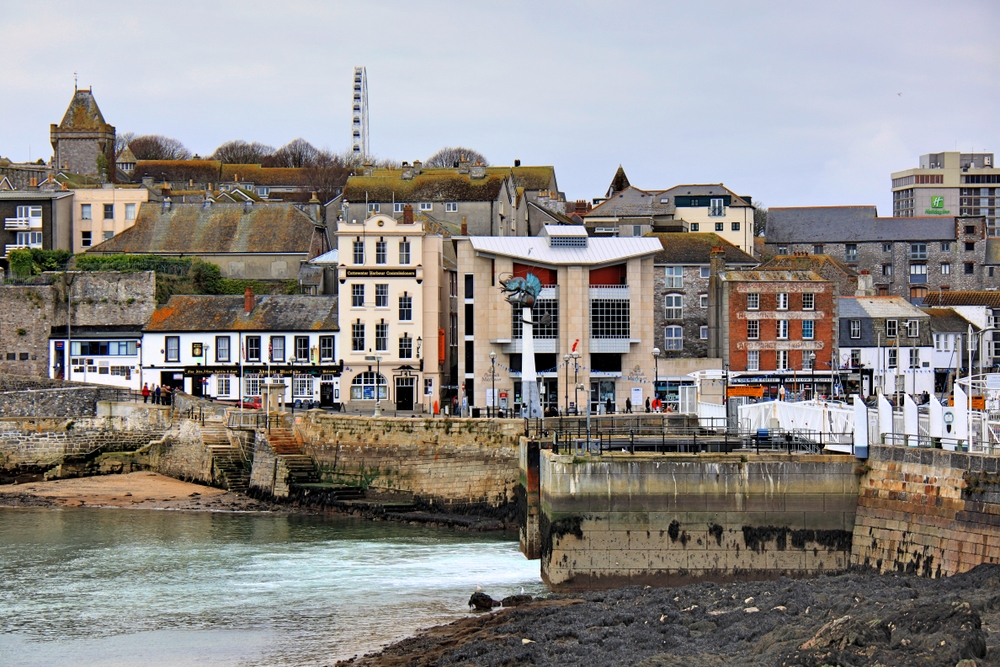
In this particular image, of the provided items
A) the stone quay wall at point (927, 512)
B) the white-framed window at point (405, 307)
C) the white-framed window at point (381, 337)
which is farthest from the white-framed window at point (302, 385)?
the stone quay wall at point (927, 512)

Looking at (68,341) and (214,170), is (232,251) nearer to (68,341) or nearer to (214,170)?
(68,341)

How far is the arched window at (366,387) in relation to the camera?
61000 mm

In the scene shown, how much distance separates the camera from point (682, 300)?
68.8m

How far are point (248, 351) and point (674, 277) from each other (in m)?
21.0

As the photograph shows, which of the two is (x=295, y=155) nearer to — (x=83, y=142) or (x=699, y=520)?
(x=83, y=142)

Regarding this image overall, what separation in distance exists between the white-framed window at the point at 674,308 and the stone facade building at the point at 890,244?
25129 millimetres

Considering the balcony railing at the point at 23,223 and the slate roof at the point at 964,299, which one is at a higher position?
the balcony railing at the point at 23,223

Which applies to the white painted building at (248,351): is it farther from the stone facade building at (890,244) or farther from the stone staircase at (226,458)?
the stone facade building at (890,244)

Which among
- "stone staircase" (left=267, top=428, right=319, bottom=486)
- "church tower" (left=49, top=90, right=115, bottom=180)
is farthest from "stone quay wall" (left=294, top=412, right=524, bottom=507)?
"church tower" (left=49, top=90, right=115, bottom=180)

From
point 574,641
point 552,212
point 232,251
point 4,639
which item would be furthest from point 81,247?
point 574,641

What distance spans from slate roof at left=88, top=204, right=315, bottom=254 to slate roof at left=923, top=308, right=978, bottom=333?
32.5m

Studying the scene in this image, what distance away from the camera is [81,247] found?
7825 cm

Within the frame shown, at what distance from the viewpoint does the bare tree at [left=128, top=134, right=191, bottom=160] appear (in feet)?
427

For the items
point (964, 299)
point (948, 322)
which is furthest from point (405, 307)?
point (964, 299)
